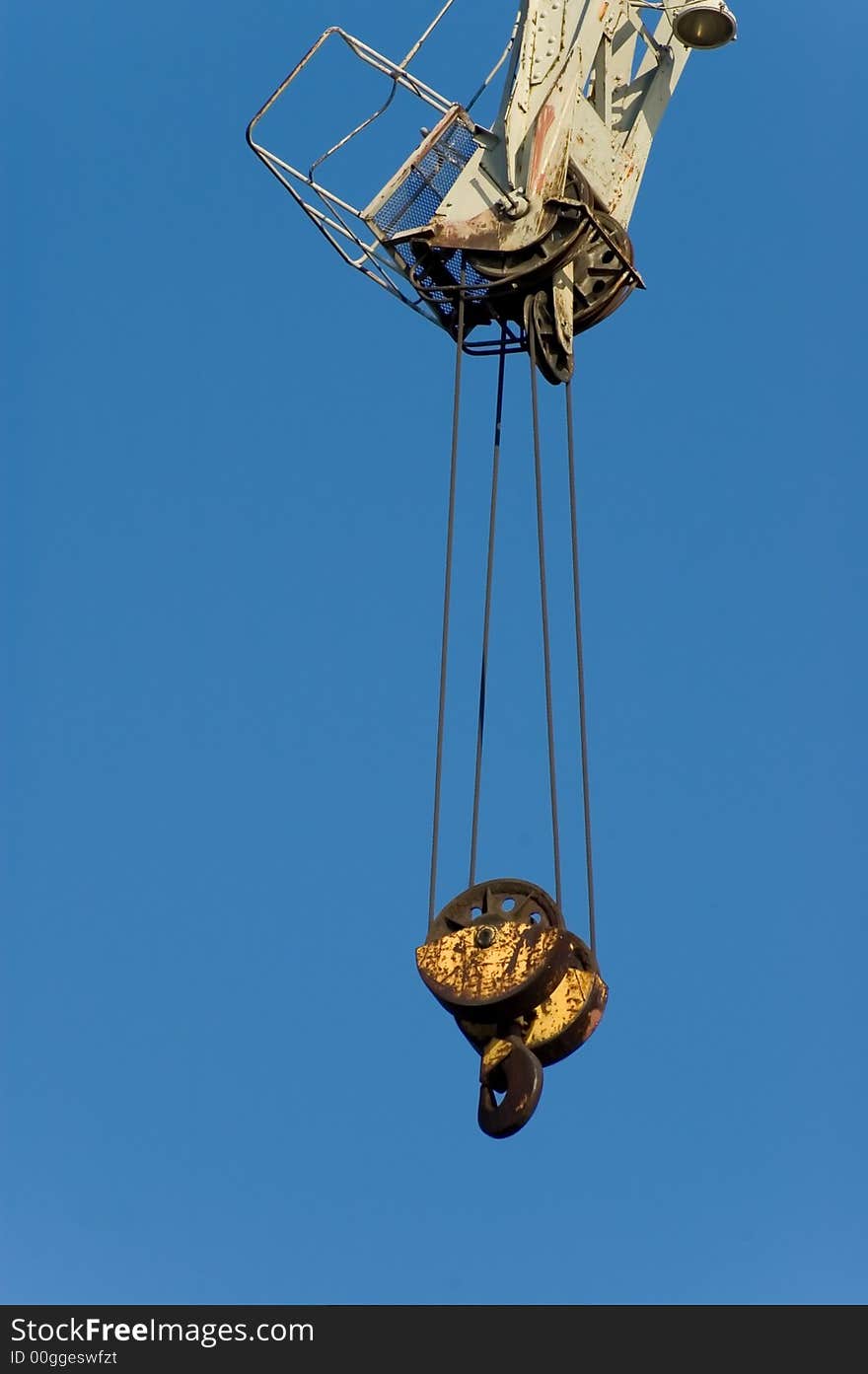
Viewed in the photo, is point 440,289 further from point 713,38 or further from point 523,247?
point 713,38

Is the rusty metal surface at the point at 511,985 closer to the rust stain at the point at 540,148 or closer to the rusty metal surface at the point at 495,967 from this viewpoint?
the rusty metal surface at the point at 495,967

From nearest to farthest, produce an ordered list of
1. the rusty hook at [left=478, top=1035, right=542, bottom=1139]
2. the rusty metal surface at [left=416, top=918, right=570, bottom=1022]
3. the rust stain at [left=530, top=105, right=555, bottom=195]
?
the rusty hook at [left=478, top=1035, right=542, bottom=1139] → the rusty metal surface at [left=416, top=918, right=570, bottom=1022] → the rust stain at [left=530, top=105, right=555, bottom=195]

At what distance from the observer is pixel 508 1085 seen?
15.1 metres

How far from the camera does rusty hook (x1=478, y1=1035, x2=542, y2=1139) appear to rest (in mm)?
14891

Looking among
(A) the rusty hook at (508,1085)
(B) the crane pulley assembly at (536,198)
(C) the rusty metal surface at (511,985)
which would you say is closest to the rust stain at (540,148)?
(B) the crane pulley assembly at (536,198)

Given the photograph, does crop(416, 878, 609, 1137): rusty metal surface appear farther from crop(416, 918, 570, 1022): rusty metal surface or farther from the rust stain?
the rust stain

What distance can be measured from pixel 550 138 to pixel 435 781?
4384 millimetres

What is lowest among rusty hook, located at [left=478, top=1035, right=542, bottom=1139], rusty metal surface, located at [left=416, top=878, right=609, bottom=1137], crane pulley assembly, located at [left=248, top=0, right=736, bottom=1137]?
rusty hook, located at [left=478, top=1035, right=542, bottom=1139]

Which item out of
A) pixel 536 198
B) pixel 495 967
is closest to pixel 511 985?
pixel 495 967

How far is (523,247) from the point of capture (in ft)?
56.5

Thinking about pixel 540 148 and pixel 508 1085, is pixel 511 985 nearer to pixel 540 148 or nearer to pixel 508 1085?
pixel 508 1085

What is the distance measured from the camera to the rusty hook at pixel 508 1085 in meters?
14.9

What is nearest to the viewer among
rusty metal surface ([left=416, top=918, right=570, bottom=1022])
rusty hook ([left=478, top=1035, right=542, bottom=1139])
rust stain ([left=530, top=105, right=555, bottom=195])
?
rusty hook ([left=478, top=1035, right=542, bottom=1139])

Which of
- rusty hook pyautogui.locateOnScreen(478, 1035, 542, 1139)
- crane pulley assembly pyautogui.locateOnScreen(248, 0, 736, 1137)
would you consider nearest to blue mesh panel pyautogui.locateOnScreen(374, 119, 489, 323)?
crane pulley assembly pyautogui.locateOnScreen(248, 0, 736, 1137)
